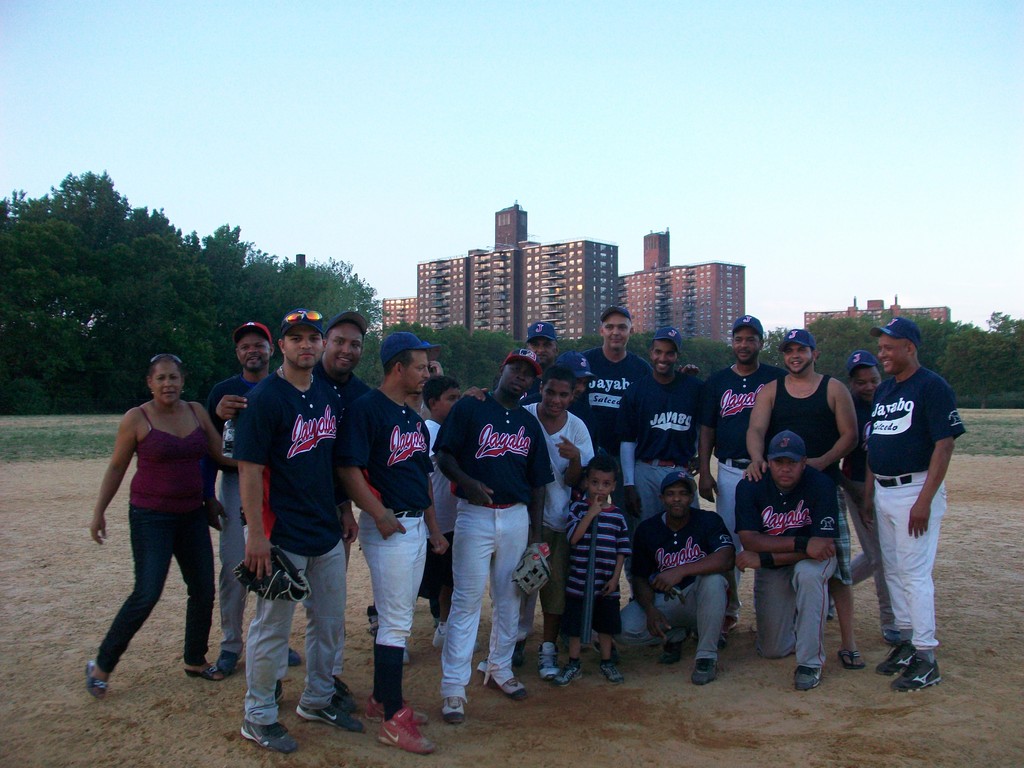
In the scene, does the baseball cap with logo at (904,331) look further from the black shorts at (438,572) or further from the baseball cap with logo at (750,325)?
the black shorts at (438,572)

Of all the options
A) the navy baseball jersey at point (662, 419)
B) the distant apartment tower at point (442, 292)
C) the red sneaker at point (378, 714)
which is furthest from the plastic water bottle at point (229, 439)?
the distant apartment tower at point (442, 292)

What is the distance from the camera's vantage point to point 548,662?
509 cm

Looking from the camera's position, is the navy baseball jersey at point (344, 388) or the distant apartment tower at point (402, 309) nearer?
the navy baseball jersey at point (344, 388)

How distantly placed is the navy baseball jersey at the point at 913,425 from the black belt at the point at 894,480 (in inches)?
1.1

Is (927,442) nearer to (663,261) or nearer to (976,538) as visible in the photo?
(976,538)

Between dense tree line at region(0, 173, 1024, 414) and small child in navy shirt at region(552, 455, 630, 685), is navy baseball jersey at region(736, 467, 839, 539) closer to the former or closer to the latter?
small child in navy shirt at region(552, 455, 630, 685)

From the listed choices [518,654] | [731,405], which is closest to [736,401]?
[731,405]

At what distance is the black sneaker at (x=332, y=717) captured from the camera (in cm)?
420

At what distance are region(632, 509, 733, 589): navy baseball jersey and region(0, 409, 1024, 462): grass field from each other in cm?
1769

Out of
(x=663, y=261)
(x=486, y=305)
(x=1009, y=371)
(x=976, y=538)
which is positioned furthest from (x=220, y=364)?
(x=663, y=261)

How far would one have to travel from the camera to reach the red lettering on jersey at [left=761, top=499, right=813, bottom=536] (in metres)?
5.23

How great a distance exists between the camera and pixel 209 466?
517 cm

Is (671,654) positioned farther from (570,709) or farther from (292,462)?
(292,462)

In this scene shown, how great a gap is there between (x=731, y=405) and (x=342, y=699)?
3.41m
